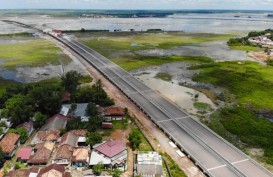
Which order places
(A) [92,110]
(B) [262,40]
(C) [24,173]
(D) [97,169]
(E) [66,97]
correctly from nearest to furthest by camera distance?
1. (C) [24,173]
2. (D) [97,169]
3. (A) [92,110]
4. (E) [66,97]
5. (B) [262,40]

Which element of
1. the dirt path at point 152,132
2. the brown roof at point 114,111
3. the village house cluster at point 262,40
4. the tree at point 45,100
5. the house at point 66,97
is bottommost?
the dirt path at point 152,132

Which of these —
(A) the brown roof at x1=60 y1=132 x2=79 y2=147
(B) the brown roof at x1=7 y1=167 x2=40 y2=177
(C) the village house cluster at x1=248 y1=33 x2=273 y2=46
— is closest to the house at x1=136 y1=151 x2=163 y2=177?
(A) the brown roof at x1=60 y1=132 x2=79 y2=147

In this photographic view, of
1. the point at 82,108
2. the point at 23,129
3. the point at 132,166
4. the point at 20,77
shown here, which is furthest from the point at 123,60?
the point at 132,166

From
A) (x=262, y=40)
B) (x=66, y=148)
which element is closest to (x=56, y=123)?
(x=66, y=148)

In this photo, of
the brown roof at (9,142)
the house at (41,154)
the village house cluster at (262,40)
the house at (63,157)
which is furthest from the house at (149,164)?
the village house cluster at (262,40)

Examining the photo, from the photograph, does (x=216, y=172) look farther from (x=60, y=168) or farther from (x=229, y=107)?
(x=229, y=107)

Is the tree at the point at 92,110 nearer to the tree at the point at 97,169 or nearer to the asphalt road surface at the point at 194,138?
the asphalt road surface at the point at 194,138

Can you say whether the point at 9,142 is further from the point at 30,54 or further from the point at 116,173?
the point at 30,54
